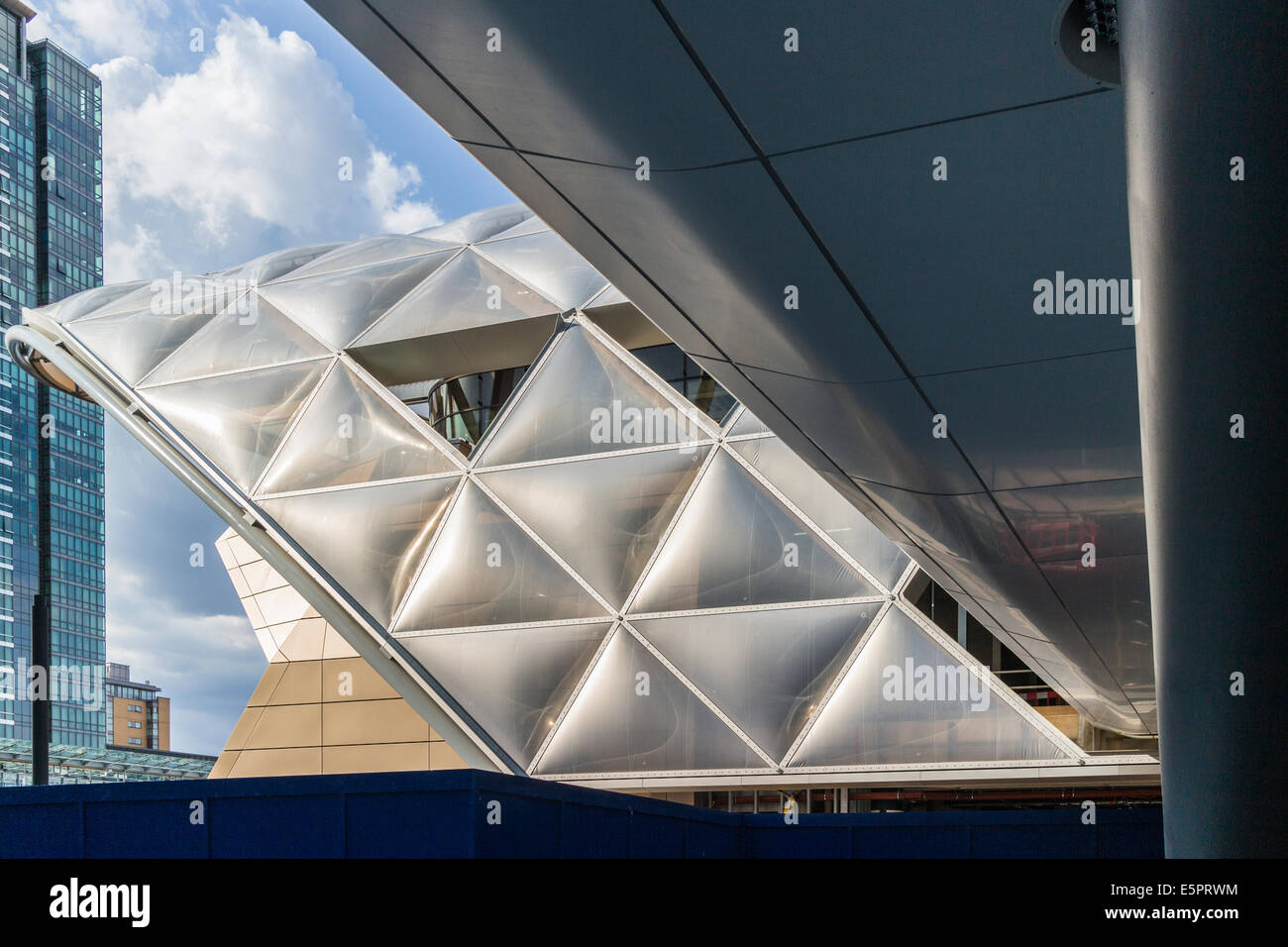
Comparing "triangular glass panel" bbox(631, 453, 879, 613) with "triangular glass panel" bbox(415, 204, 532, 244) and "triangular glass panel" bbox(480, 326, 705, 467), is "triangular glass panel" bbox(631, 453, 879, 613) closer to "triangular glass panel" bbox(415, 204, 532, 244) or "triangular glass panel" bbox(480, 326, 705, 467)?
"triangular glass panel" bbox(480, 326, 705, 467)

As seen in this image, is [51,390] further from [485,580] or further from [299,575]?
[485,580]

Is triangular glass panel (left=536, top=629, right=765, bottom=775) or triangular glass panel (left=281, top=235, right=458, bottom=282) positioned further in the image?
triangular glass panel (left=281, top=235, right=458, bottom=282)

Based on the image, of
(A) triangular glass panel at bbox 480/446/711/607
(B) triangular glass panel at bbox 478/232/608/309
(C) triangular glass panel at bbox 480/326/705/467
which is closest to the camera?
(A) triangular glass panel at bbox 480/446/711/607

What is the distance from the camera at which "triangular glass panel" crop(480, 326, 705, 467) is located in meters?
21.3

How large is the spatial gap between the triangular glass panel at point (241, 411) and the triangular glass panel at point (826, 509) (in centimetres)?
873

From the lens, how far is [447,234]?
2516 cm

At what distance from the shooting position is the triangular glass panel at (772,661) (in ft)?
63.9

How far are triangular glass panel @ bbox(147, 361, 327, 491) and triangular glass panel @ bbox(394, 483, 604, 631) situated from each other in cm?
406

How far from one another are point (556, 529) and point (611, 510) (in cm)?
107

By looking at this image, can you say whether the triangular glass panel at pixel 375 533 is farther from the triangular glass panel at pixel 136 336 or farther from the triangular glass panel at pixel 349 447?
the triangular glass panel at pixel 136 336

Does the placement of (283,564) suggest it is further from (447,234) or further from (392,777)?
(392,777)

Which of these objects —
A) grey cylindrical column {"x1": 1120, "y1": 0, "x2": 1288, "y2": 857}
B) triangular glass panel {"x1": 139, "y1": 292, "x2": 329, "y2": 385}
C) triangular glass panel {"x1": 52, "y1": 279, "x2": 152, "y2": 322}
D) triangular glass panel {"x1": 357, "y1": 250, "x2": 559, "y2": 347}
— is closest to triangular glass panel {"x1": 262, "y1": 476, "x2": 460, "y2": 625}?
triangular glass panel {"x1": 357, "y1": 250, "x2": 559, "y2": 347}

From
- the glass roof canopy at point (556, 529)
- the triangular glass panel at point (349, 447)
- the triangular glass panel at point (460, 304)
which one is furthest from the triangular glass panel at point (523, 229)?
the triangular glass panel at point (349, 447)

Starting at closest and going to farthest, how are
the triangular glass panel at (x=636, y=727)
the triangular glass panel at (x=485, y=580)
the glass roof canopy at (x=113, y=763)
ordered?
the triangular glass panel at (x=636, y=727) → the triangular glass panel at (x=485, y=580) → the glass roof canopy at (x=113, y=763)
